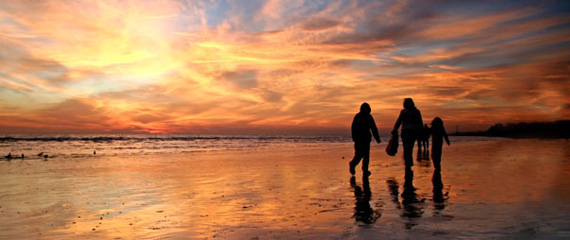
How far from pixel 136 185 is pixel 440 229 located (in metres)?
8.63

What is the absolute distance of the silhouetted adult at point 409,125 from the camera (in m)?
11.9

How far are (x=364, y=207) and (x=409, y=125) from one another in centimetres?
550

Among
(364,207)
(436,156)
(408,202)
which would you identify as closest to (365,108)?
(436,156)

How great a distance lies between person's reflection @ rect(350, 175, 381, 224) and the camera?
6197 millimetres

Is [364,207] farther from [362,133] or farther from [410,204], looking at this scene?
[362,133]

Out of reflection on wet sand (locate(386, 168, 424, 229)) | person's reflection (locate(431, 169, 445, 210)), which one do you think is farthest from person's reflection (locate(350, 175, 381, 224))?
person's reflection (locate(431, 169, 445, 210))

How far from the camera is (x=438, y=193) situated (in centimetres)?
866

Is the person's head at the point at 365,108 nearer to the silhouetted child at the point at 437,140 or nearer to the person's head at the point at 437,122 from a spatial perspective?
the silhouetted child at the point at 437,140

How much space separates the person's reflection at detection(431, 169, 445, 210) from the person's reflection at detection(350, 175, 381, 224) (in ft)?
3.93

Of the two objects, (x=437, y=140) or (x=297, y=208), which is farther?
(x=437, y=140)

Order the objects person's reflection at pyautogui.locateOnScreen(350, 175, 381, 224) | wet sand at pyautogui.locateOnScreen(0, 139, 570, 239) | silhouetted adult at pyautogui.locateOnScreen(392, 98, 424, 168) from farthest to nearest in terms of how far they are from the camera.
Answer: silhouetted adult at pyautogui.locateOnScreen(392, 98, 424, 168) < person's reflection at pyautogui.locateOnScreen(350, 175, 381, 224) < wet sand at pyautogui.locateOnScreen(0, 139, 570, 239)

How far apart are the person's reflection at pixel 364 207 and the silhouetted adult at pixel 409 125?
2.40 meters

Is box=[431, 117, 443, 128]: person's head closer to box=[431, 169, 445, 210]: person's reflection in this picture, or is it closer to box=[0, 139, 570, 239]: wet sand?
box=[431, 169, 445, 210]: person's reflection

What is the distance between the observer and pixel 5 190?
1085 centimetres
